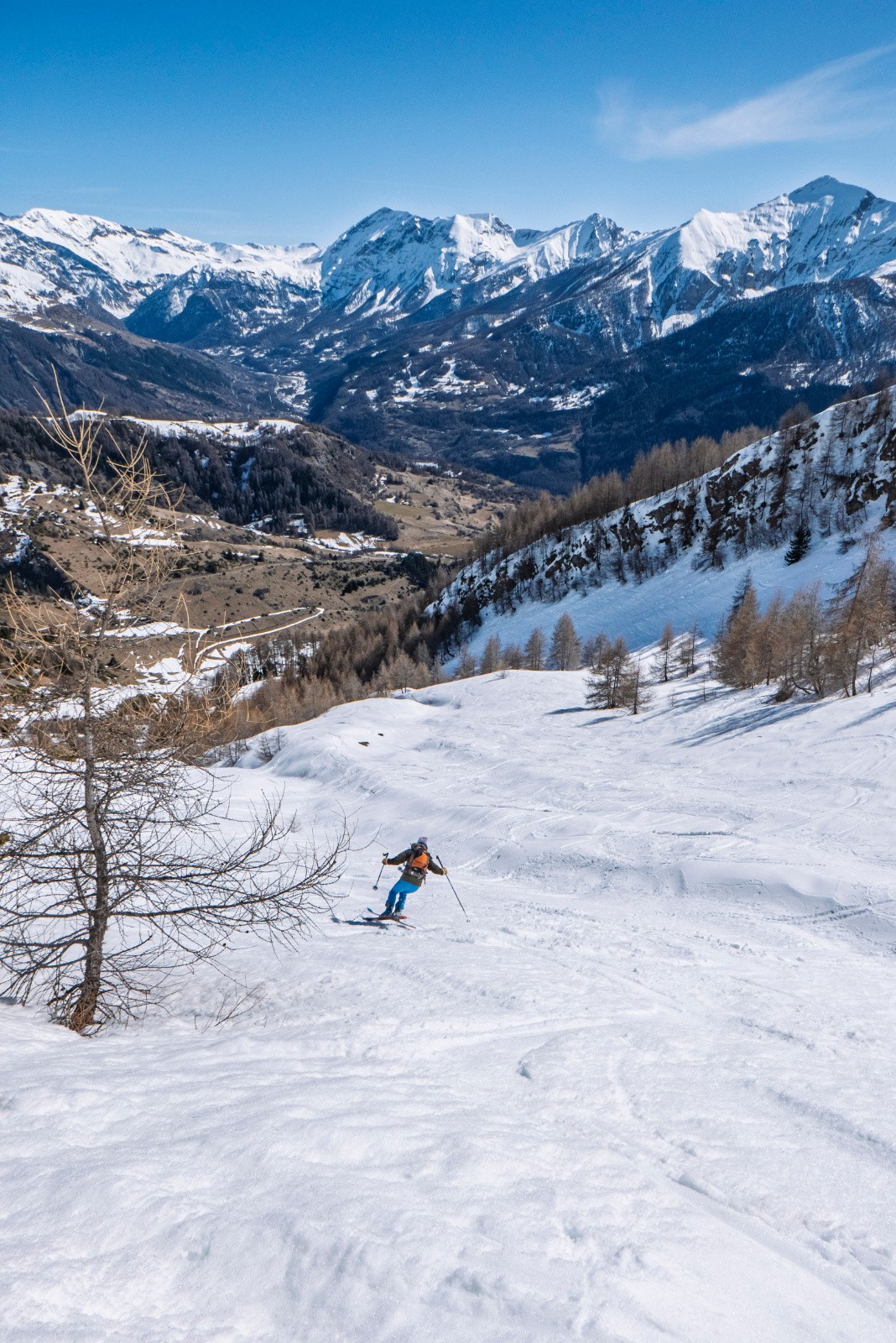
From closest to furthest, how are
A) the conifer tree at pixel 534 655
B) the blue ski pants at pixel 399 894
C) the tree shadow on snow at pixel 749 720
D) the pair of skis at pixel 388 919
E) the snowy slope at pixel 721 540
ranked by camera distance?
1. the pair of skis at pixel 388 919
2. the blue ski pants at pixel 399 894
3. the tree shadow on snow at pixel 749 720
4. the snowy slope at pixel 721 540
5. the conifer tree at pixel 534 655

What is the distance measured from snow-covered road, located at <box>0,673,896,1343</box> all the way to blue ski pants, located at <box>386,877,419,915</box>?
82 cm

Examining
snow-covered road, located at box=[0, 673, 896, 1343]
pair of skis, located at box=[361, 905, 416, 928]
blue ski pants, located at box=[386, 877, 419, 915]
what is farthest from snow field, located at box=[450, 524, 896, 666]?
snow-covered road, located at box=[0, 673, 896, 1343]

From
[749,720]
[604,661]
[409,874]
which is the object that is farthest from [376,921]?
[604,661]

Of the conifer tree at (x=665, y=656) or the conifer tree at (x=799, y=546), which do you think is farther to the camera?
the conifer tree at (x=799, y=546)

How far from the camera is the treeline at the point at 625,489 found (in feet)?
470

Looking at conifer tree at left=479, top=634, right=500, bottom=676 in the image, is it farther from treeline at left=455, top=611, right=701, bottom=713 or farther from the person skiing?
the person skiing

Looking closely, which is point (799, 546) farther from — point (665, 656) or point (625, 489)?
point (625, 489)

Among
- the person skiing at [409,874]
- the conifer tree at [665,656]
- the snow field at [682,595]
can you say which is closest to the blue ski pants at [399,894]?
the person skiing at [409,874]

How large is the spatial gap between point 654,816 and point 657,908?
9.75 meters

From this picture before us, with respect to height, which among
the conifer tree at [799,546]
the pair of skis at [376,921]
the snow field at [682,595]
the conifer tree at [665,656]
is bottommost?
the pair of skis at [376,921]

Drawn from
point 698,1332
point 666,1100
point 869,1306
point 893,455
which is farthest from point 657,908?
point 893,455

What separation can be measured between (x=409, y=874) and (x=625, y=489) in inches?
5647

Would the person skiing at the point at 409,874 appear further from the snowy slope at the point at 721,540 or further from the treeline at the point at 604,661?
the snowy slope at the point at 721,540

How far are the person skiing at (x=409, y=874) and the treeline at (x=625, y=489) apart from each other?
130520 millimetres
